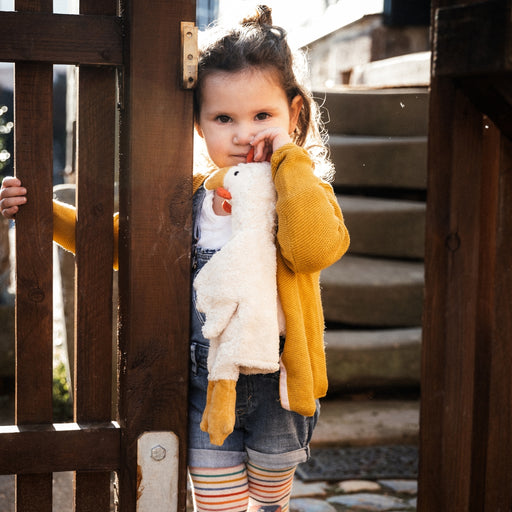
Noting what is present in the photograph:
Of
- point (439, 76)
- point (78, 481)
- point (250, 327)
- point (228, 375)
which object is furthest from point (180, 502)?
point (439, 76)

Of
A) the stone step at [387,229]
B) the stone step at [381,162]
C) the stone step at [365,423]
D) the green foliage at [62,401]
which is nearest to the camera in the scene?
the stone step at [365,423]

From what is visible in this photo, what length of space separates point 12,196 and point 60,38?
0.38 metres

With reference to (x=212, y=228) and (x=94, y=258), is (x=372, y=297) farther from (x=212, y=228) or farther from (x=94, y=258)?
(x=94, y=258)

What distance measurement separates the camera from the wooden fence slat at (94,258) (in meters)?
1.71

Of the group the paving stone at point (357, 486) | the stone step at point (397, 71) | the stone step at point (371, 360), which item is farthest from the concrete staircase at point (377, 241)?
the paving stone at point (357, 486)

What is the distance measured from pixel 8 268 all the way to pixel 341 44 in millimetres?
4275

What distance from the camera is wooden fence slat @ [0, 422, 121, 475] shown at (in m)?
1.74

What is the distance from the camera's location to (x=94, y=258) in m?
1.77

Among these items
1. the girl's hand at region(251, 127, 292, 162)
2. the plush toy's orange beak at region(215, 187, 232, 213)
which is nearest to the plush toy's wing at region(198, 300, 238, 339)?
the plush toy's orange beak at region(215, 187, 232, 213)

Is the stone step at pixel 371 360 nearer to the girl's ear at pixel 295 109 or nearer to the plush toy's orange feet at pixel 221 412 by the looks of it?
the girl's ear at pixel 295 109

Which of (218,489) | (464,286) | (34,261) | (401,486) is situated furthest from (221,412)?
(401,486)

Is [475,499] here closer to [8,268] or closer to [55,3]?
[55,3]

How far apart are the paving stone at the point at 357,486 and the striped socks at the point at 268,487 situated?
1109mm

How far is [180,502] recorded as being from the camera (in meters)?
1.77
